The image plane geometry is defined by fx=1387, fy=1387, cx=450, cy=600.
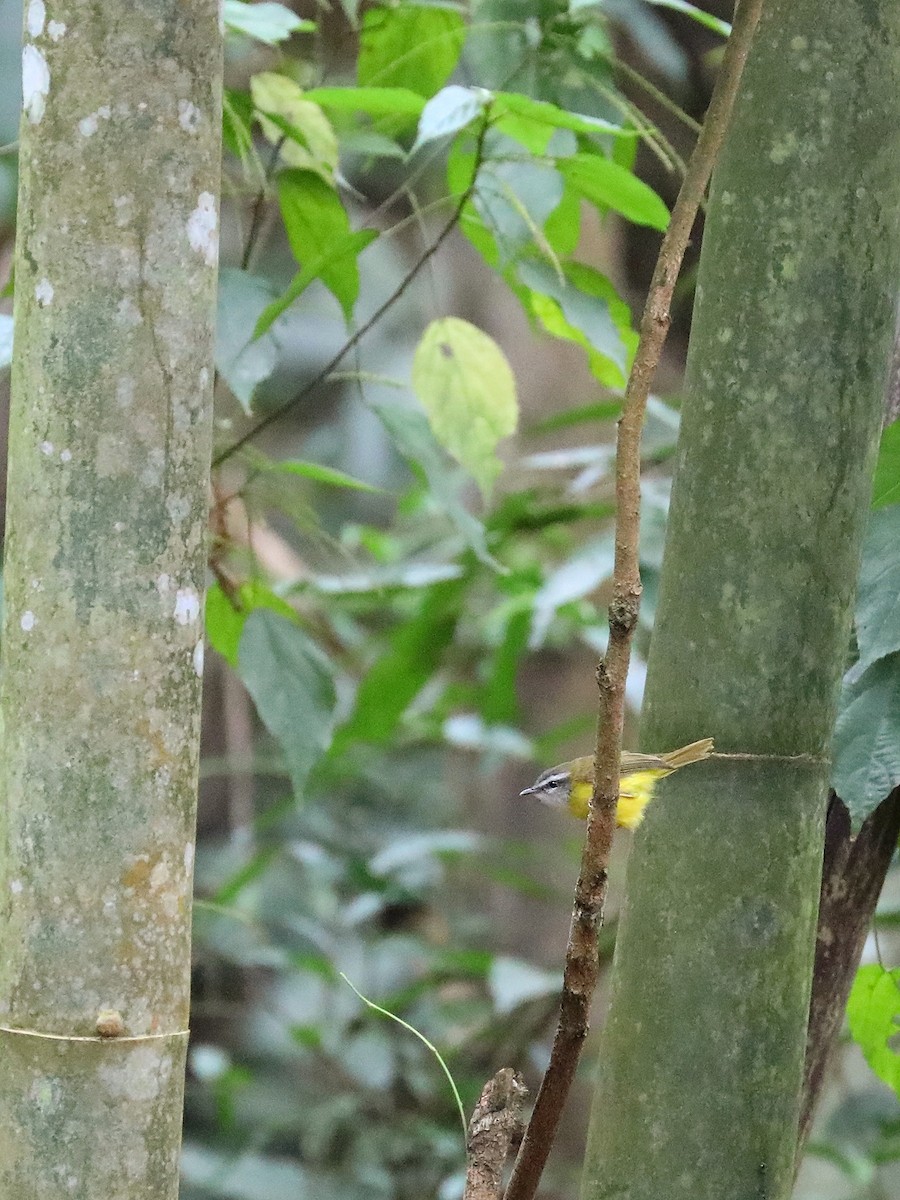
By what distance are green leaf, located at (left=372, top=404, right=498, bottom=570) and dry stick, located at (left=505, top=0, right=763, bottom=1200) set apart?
0.64m

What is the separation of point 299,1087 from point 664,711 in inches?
104

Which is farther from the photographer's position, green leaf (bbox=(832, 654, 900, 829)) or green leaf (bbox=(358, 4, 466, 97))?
green leaf (bbox=(358, 4, 466, 97))

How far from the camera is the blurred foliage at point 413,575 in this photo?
1.07 m

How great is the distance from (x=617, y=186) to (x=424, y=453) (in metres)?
0.33

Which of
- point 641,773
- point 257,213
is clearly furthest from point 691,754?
point 257,213

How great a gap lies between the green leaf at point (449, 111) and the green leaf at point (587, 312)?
0.67 feet

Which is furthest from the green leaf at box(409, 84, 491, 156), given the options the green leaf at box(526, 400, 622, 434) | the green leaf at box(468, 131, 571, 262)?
the green leaf at box(526, 400, 622, 434)

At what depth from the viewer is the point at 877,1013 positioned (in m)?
1.00

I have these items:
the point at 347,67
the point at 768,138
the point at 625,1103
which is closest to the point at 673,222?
the point at 768,138

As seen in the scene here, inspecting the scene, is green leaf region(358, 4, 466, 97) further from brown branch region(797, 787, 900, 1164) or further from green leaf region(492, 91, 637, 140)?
brown branch region(797, 787, 900, 1164)

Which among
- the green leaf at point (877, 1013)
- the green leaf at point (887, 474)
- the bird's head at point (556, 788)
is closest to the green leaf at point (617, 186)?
the green leaf at point (887, 474)

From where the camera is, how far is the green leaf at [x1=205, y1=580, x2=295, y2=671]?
48.3 inches

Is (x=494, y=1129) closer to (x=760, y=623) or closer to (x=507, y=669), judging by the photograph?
(x=760, y=623)

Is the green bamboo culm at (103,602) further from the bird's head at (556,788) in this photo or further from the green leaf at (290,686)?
the bird's head at (556,788)
